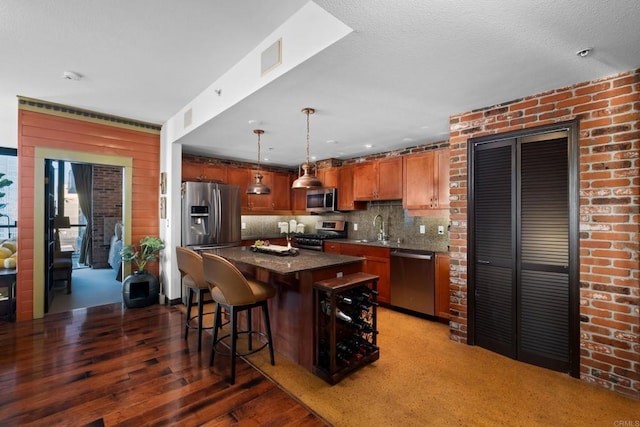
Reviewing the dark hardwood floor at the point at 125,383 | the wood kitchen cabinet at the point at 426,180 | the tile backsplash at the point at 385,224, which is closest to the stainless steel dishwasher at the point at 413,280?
the tile backsplash at the point at 385,224

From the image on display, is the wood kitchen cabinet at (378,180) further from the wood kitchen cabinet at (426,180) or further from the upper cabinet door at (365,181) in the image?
the wood kitchen cabinet at (426,180)

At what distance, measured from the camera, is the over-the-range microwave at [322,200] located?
5.60m

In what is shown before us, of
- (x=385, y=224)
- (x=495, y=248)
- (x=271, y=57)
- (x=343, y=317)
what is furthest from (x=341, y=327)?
(x=385, y=224)

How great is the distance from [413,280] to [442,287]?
14.8 inches

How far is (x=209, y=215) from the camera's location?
15.0 ft

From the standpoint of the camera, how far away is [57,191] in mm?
6594

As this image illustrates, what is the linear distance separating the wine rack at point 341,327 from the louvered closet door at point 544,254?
1.38 m

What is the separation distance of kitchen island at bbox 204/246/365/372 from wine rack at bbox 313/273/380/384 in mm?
82

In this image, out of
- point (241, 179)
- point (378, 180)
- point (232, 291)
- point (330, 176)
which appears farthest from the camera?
point (241, 179)

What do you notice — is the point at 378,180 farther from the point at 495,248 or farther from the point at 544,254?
the point at 544,254

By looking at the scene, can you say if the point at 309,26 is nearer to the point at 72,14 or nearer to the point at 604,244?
the point at 72,14

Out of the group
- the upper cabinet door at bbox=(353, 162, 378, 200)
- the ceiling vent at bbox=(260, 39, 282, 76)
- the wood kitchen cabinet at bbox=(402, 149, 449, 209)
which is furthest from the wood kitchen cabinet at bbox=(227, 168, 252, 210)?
the ceiling vent at bbox=(260, 39, 282, 76)

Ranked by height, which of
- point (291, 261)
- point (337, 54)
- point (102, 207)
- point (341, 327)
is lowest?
point (341, 327)

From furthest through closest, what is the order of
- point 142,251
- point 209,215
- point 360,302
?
point 209,215 → point 142,251 → point 360,302
